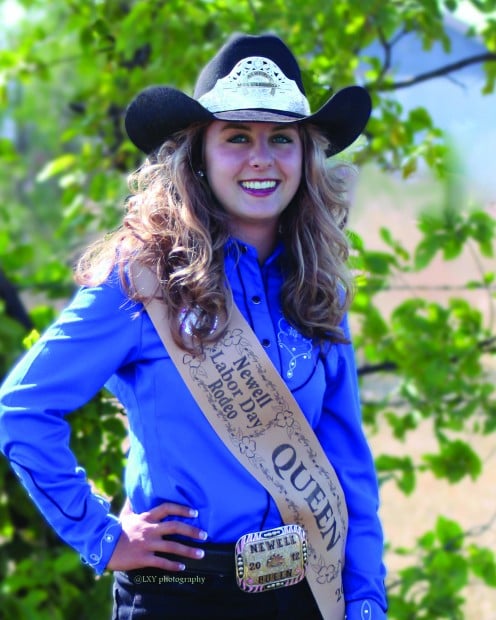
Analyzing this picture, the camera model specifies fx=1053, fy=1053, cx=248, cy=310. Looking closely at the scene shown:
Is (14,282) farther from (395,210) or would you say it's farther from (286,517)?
(286,517)

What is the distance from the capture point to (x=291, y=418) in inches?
89.4

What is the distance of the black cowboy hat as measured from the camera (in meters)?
2.33

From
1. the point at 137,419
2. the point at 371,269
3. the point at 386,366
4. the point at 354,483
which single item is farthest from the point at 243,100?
the point at 386,366

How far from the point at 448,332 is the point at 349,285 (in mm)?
1974

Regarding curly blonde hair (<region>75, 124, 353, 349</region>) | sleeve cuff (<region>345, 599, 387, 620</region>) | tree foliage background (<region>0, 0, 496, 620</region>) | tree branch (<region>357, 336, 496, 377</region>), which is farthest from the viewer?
tree branch (<region>357, 336, 496, 377</region>)

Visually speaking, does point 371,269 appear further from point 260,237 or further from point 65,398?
point 65,398

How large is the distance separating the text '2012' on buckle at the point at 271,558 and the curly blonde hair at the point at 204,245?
423 millimetres

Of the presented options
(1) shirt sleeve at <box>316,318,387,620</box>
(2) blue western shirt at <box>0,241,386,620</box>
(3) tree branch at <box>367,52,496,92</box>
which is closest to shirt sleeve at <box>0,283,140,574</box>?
(2) blue western shirt at <box>0,241,386,620</box>

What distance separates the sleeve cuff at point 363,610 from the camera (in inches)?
91.4

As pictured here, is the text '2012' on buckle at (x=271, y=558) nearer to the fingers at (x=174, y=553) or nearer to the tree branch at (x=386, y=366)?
the fingers at (x=174, y=553)

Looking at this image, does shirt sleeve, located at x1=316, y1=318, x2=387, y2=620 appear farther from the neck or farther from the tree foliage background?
the tree foliage background

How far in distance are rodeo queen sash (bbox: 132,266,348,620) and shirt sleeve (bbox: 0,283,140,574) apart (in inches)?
3.8

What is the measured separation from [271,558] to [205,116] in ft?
3.16

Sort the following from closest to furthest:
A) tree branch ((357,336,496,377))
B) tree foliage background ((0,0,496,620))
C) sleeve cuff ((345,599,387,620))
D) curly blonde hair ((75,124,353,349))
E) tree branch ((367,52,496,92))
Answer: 1. curly blonde hair ((75,124,353,349))
2. sleeve cuff ((345,599,387,620))
3. tree foliage background ((0,0,496,620))
4. tree branch ((357,336,496,377))
5. tree branch ((367,52,496,92))
